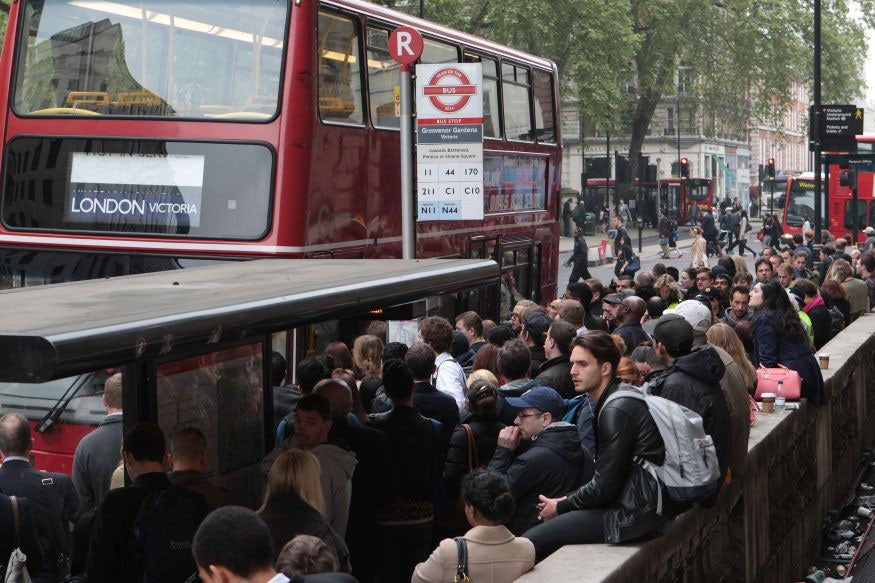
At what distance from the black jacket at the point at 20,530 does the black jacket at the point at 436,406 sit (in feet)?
6.86

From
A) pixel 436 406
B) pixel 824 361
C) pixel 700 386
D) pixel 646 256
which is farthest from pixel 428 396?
pixel 646 256

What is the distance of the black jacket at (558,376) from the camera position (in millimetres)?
7925

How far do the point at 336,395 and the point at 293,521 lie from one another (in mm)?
1381

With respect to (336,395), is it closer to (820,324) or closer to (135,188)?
(135,188)

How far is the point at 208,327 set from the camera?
441 cm

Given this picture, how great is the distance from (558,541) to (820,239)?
21899 mm

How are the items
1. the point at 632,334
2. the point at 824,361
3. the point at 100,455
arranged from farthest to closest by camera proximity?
the point at 824,361, the point at 632,334, the point at 100,455

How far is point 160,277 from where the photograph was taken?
6.24 meters

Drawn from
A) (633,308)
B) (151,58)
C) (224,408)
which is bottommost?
(224,408)

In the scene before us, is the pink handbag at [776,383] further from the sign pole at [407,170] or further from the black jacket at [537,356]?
the sign pole at [407,170]

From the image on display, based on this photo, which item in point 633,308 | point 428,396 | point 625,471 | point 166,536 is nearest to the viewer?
point 166,536

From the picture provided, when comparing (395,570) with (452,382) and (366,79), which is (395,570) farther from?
(366,79)

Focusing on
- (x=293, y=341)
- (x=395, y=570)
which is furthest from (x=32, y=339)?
(x=293, y=341)

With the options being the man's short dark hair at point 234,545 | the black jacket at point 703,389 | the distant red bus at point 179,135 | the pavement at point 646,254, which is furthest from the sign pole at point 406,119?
Result: the pavement at point 646,254
